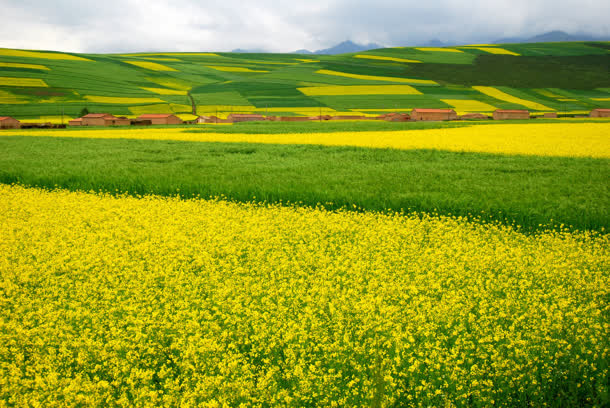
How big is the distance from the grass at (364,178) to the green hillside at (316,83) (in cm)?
5693

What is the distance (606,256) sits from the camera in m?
7.61

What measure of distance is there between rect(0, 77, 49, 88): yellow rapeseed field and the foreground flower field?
9339 cm

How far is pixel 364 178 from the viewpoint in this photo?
1475cm

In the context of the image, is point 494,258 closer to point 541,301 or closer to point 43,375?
point 541,301

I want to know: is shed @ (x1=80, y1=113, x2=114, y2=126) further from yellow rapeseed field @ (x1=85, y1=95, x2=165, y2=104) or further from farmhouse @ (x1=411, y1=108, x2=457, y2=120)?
farmhouse @ (x1=411, y1=108, x2=457, y2=120)

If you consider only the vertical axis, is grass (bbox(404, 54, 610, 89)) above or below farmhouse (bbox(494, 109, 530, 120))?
above

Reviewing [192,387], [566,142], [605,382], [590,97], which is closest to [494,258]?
[605,382]

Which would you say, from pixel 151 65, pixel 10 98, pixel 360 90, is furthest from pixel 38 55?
pixel 360 90

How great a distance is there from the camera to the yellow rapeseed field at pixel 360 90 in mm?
93500

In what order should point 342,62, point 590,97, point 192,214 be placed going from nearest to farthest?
1. point 192,214
2. point 590,97
3. point 342,62

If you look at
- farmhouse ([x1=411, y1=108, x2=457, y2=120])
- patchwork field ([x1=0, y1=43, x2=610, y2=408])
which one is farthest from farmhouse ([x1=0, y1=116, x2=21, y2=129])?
farmhouse ([x1=411, y1=108, x2=457, y2=120])

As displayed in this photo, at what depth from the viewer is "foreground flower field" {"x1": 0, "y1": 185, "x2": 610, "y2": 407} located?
4.17 metres

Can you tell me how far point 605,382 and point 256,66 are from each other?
14097cm

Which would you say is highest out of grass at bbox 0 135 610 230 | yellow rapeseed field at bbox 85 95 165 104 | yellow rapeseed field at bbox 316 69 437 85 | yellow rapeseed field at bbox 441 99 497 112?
yellow rapeseed field at bbox 316 69 437 85
